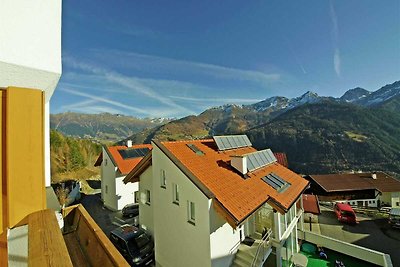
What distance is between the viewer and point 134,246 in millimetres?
12266

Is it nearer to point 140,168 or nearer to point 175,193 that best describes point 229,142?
point 140,168

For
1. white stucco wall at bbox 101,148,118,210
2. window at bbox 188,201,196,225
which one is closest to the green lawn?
window at bbox 188,201,196,225

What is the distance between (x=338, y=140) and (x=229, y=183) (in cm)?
12369

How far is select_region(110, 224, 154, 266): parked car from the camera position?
11805mm

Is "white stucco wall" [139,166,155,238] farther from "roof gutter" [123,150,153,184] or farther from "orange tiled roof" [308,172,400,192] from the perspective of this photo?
"orange tiled roof" [308,172,400,192]

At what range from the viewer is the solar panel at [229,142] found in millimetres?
14595

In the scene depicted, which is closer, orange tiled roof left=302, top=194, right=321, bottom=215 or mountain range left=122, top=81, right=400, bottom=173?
orange tiled roof left=302, top=194, right=321, bottom=215

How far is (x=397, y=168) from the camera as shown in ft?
286

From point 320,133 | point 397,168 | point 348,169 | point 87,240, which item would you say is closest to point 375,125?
point 320,133

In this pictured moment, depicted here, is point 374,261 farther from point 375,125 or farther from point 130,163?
point 375,125

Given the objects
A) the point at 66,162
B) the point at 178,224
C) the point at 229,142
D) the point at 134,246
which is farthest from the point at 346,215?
the point at 66,162

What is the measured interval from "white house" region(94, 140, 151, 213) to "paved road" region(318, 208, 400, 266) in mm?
20018

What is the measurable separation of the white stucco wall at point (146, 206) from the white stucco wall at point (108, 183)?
24.7 ft

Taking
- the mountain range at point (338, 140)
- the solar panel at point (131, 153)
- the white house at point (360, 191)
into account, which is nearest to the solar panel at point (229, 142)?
the solar panel at point (131, 153)
